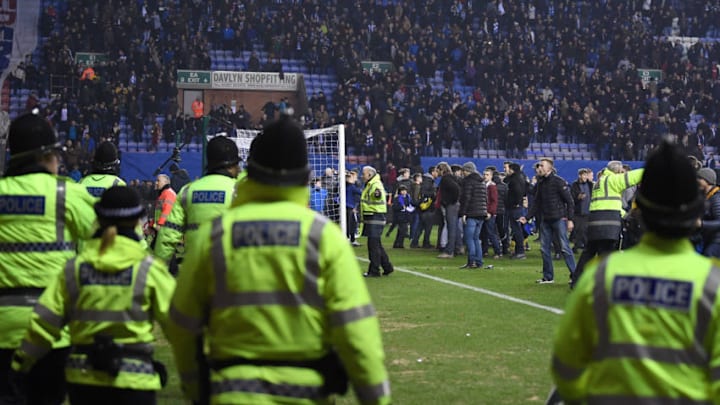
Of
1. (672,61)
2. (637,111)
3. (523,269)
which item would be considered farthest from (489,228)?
(672,61)

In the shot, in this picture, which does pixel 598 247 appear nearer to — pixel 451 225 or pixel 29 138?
pixel 451 225

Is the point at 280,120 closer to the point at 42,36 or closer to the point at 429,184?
the point at 429,184

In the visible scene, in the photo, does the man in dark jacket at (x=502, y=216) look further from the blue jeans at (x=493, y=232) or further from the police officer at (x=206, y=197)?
the police officer at (x=206, y=197)

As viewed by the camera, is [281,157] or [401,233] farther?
[401,233]

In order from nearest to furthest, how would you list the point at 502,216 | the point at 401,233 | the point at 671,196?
the point at 671,196 → the point at 502,216 → the point at 401,233

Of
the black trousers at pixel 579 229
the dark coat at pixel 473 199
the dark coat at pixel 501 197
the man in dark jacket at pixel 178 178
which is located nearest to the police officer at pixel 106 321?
the man in dark jacket at pixel 178 178

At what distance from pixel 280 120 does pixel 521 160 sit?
36332 millimetres

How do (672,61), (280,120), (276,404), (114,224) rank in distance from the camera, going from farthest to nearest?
(672,61) → (114,224) → (280,120) → (276,404)

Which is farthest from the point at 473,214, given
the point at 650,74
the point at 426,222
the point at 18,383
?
the point at 650,74

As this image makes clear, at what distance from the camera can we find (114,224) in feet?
18.1

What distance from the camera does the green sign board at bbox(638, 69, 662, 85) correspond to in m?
47.9

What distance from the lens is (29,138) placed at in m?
6.16

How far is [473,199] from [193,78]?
22367 millimetres

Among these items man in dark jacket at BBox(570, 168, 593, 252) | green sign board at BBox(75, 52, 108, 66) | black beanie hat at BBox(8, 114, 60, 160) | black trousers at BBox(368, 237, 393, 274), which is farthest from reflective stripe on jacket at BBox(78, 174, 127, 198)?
green sign board at BBox(75, 52, 108, 66)
